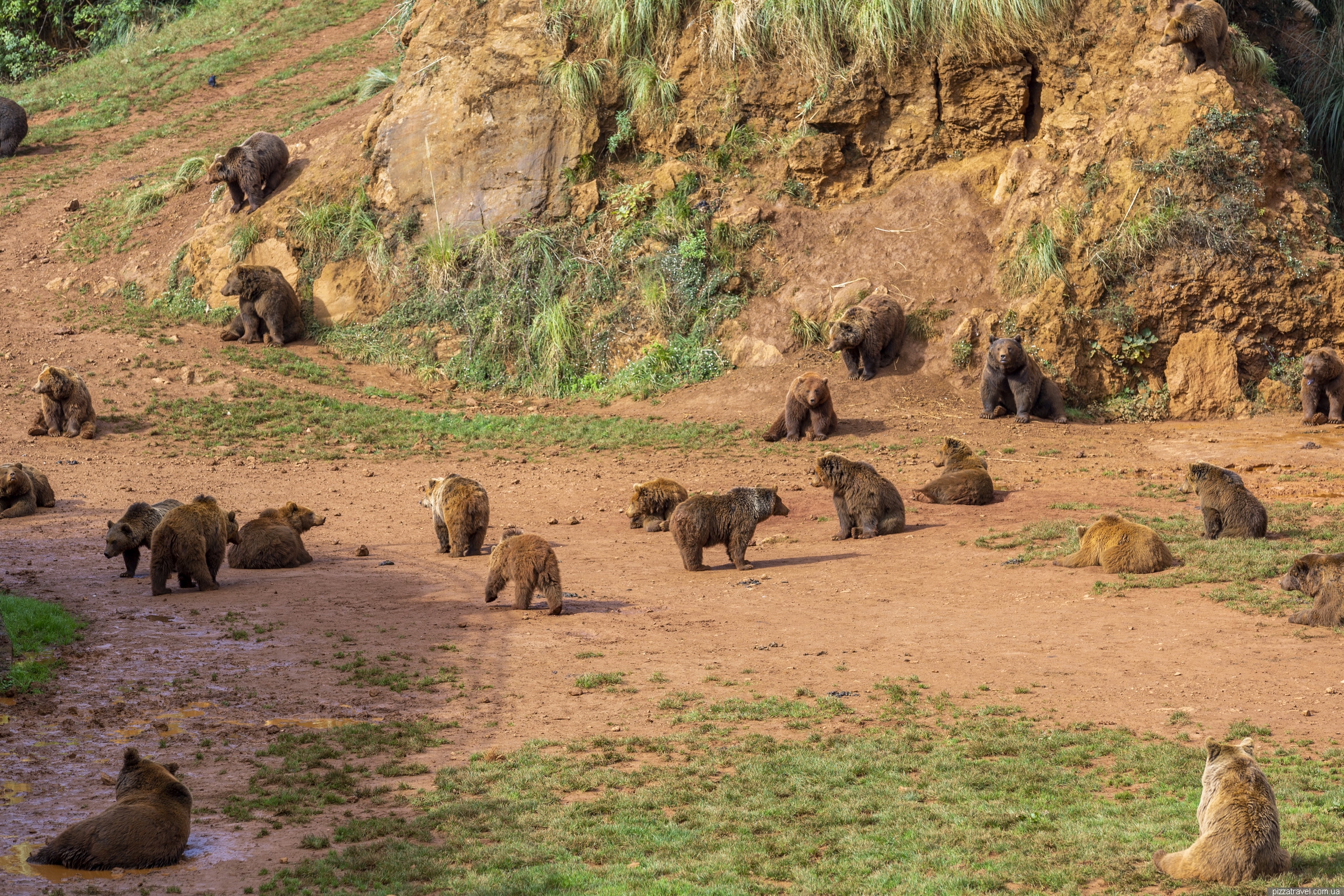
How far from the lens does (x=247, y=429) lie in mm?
19688

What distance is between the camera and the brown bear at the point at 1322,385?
17.8 m

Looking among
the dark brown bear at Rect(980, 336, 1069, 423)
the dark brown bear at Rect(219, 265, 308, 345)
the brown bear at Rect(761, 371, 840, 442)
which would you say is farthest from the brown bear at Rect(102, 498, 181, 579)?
the dark brown bear at Rect(980, 336, 1069, 423)

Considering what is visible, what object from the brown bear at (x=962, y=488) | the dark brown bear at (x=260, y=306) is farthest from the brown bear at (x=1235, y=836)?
the dark brown bear at (x=260, y=306)

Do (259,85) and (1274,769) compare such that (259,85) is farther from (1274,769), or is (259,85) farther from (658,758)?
(1274,769)

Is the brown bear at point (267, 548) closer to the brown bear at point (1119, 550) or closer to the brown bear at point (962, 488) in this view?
the brown bear at point (962, 488)

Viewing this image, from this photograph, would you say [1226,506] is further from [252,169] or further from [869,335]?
→ [252,169]

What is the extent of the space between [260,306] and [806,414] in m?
12.1

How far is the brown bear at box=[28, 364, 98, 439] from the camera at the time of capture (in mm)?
19109

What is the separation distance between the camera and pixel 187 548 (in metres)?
11.6

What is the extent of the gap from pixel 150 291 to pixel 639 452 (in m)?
14.0

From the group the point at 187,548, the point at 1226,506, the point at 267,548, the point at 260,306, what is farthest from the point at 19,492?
the point at 1226,506

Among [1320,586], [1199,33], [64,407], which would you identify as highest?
[1199,33]

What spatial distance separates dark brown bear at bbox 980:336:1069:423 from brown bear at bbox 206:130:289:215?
17.3 metres

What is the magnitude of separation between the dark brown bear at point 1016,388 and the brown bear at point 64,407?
49.7ft
